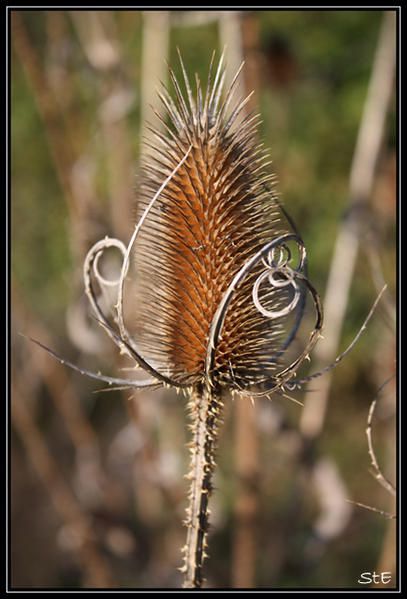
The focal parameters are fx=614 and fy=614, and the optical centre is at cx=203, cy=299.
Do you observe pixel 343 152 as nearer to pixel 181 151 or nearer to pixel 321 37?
pixel 321 37

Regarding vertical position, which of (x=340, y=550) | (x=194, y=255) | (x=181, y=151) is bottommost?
(x=340, y=550)

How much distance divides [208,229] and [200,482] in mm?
301

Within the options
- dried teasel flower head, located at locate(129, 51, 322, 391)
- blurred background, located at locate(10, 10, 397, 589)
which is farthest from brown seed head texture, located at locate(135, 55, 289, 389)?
blurred background, located at locate(10, 10, 397, 589)

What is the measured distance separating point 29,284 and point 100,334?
3.00 meters

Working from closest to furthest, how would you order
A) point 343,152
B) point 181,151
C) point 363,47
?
point 181,151 → point 363,47 → point 343,152

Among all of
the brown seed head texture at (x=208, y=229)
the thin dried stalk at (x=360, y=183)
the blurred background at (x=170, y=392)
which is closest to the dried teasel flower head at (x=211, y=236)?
the brown seed head texture at (x=208, y=229)

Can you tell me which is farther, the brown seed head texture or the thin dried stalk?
the thin dried stalk

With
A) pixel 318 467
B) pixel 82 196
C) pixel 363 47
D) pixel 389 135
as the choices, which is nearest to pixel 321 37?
pixel 363 47

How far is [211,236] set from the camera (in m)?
0.74

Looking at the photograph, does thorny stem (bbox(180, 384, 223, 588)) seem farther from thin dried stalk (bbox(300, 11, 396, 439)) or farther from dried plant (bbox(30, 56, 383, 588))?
thin dried stalk (bbox(300, 11, 396, 439))

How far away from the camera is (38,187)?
4.42 metres

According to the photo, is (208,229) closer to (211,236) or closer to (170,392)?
(211,236)

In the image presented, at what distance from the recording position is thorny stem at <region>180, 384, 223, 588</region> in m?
0.72

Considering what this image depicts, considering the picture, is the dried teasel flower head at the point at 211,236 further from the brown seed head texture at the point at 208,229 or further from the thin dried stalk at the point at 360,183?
the thin dried stalk at the point at 360,183
